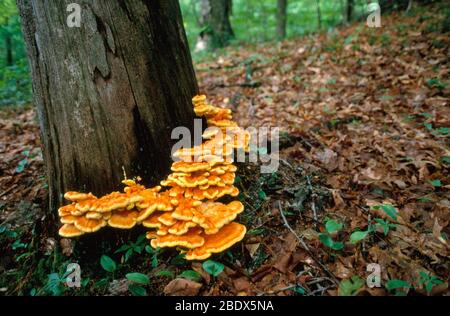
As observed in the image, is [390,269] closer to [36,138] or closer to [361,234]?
[361,234]

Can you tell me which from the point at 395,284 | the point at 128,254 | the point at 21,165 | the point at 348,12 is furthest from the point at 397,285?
the point at 348,12

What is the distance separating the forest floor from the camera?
2.60m

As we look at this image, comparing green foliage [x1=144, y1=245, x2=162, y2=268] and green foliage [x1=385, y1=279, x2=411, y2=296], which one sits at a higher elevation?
green foliage [x1=144, y1=245, x2=162, y2=268]

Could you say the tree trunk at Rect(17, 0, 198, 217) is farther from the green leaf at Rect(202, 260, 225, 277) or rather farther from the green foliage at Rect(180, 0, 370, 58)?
the green foliage at Rect(180, 0, 370, 58)

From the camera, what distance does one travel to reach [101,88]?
8.91 ft

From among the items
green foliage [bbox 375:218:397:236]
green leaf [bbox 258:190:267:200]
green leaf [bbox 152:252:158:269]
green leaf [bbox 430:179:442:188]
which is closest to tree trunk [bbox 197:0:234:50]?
green leaf [bbox 258:190:267:200]

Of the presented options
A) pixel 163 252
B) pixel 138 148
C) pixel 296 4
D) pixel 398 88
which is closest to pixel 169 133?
pixel 138 148

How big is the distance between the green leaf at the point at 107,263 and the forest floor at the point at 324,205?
132mm

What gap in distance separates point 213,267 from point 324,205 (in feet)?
5.28

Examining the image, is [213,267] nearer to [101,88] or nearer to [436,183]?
[101,88]

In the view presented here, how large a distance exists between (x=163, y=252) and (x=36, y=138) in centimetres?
462

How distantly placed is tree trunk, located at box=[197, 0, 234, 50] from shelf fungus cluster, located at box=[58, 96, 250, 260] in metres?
12.0

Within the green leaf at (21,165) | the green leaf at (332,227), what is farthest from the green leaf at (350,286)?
the green leaf at (21,165)

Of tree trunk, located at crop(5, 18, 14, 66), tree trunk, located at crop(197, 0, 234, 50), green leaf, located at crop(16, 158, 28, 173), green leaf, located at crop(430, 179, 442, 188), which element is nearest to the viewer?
green leaf, located at crop(430, 179, 442, 188)
